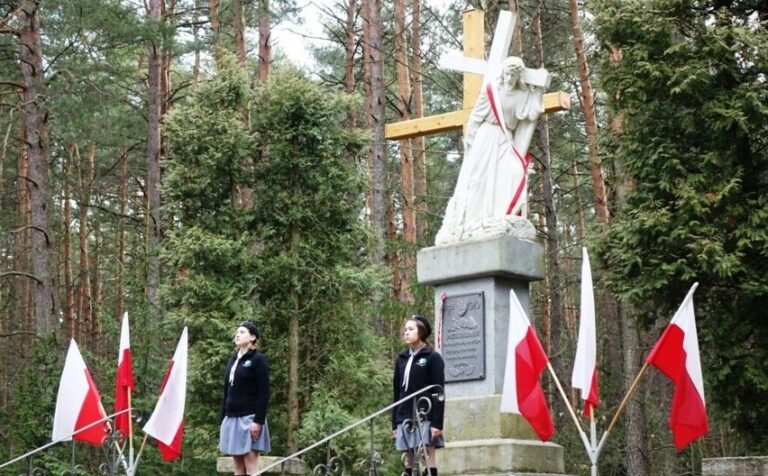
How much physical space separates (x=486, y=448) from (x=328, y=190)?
22.7ft

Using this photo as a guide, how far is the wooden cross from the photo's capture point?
11.0 metres

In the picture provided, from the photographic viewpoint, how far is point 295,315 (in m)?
15.7

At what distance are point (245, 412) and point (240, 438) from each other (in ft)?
0.66

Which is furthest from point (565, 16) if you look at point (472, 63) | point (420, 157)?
point (472, 63)

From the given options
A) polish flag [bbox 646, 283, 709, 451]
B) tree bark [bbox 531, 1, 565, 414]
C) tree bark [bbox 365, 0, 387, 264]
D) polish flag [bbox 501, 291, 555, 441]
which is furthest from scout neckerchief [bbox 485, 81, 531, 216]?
tree bark [bbox 531, 1, 565, 414]

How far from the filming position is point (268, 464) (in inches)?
396

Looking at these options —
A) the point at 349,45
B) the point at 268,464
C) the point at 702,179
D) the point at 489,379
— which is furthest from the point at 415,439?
the point at 349,45

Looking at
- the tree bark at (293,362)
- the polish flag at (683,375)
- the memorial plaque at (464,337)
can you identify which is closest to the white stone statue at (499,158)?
the memorial plaque at (464,337)

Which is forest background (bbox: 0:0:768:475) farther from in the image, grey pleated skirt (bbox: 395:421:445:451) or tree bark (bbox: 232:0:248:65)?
grey pleated skirt (bbox: 395:421:445:451)

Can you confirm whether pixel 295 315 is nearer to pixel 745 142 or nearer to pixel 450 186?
pixel 745 142

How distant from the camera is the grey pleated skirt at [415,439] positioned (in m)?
8.44

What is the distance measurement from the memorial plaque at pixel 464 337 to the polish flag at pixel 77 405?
123 inches

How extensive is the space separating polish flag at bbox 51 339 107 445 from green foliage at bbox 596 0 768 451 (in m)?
6.14

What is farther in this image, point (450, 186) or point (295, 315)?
point (450, 186)
